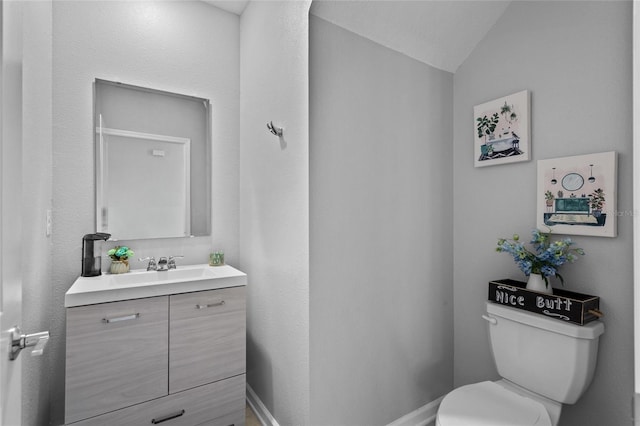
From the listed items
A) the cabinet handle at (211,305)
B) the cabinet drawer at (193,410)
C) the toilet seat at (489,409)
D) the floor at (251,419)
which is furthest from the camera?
the floor at (251,419)

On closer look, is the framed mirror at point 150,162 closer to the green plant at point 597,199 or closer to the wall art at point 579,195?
the wall art at point 579,195

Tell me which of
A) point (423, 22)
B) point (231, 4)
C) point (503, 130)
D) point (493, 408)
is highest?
point (231, 4)

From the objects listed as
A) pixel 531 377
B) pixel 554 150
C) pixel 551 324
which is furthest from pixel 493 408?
pixel 554 150

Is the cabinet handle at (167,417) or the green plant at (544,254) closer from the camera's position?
the green plant at (544,254)

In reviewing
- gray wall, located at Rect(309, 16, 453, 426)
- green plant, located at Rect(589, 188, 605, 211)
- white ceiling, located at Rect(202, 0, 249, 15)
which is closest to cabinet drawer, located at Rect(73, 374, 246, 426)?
gray wall, located at Rect(309, 16, 453, 426)

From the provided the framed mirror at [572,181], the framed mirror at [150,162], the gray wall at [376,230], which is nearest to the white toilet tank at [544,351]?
the gray wall at [376,230]

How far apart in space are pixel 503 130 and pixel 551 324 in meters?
0.96

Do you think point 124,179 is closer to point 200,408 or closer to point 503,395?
point 200,408

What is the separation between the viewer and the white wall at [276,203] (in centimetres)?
151

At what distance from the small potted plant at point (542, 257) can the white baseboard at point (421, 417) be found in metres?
0.89

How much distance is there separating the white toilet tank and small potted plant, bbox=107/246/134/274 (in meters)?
1.92

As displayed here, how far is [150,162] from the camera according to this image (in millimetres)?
1990

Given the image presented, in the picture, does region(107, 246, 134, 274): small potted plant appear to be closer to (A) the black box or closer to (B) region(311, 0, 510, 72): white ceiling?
(B) region(311, 0, 510, 72): white ceiling

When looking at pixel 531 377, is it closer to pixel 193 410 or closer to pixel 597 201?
pixel 597 201
